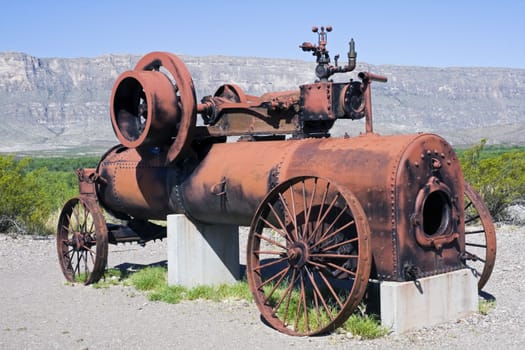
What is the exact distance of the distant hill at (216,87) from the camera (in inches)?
5207

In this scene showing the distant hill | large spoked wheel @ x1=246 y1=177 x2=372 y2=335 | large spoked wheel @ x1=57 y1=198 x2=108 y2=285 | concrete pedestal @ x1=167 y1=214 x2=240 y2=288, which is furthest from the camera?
the distant hill

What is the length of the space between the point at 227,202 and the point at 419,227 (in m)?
2.53

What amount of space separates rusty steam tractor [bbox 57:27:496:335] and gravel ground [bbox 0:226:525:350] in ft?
1.11

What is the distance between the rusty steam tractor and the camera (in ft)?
22.6

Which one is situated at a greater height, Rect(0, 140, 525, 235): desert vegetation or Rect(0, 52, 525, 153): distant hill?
Rect(0, 52, 525, 153): distant hill

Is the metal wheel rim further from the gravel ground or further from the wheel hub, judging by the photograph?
the wheel hub

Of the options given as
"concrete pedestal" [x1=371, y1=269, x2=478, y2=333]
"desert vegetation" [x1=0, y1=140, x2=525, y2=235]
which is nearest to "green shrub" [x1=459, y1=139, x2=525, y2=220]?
"desert vegetation" [x1=0, y1=140, x2=525, y2=235]

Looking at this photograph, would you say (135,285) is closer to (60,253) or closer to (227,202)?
(60,253)

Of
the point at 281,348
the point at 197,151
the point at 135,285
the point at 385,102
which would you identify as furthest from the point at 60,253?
the point at 385,102

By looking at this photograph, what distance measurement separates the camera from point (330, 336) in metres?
6.87

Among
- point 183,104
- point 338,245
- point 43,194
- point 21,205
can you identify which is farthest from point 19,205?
point 338,245

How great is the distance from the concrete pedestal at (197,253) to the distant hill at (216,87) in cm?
11605

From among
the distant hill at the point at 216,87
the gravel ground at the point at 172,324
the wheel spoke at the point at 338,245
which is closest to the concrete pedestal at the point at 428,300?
the gravel ground at the point at 172,324

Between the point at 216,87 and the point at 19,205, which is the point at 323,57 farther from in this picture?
the point at 216,87
